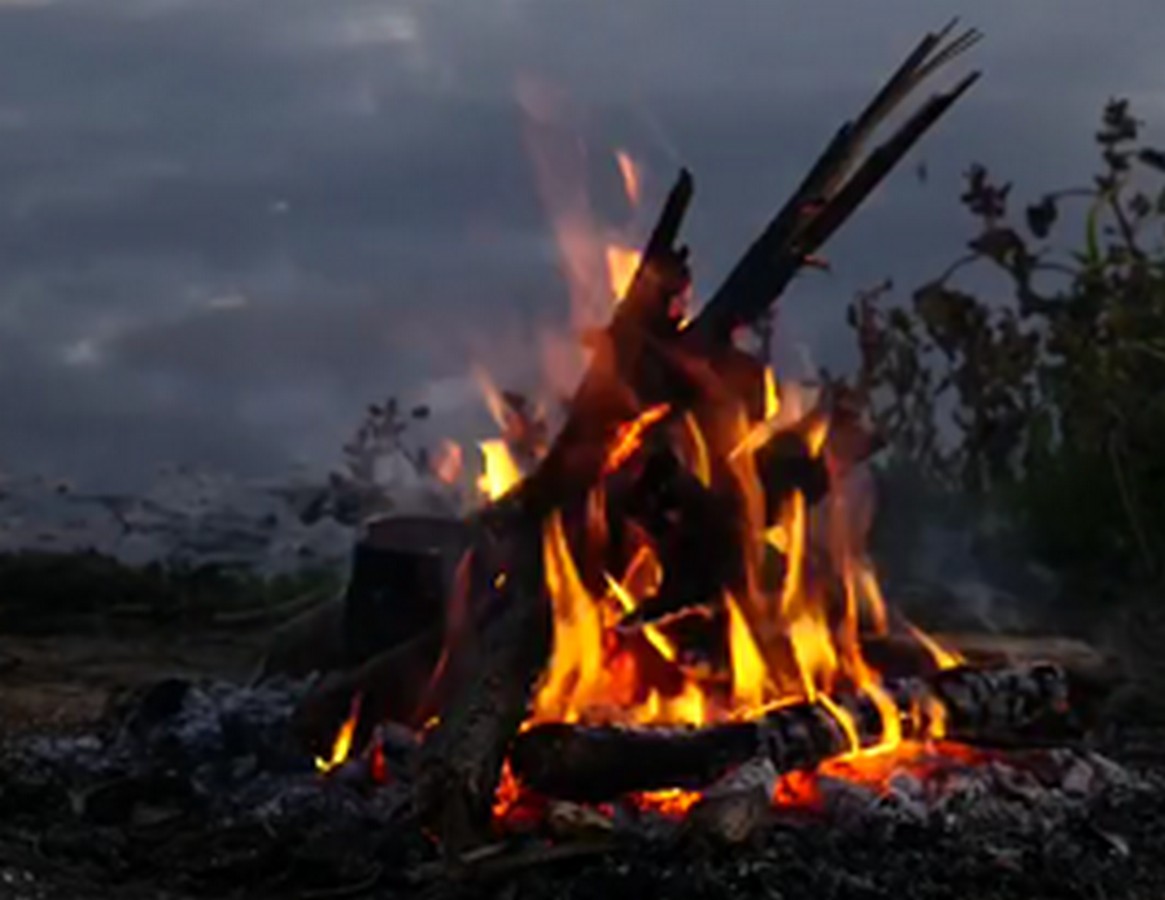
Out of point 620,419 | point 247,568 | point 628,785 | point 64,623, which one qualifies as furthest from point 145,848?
point 247,568

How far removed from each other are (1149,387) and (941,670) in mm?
4356

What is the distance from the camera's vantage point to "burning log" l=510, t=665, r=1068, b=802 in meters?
4.74

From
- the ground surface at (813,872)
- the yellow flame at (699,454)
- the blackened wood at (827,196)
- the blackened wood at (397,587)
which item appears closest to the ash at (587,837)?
the ground surface at (813,872)

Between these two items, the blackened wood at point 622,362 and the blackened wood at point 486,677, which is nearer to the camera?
the blackened wood at point 486,677

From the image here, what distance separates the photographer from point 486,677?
4840mm

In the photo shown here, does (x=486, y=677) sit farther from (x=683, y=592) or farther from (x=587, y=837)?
(x=683, y=592)

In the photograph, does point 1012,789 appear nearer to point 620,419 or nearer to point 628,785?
point 628,785

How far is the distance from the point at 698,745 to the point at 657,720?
0.54m

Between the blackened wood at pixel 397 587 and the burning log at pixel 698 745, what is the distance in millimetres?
1404

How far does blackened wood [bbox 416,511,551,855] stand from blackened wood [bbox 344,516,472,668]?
58 centimetres

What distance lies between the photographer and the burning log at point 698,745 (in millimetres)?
4738

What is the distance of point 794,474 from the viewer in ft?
18.5

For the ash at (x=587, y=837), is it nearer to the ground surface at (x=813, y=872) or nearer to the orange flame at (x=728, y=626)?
the ground surface at (x=813, y=872)

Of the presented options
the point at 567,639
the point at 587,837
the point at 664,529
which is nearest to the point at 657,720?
the point at 567,639
